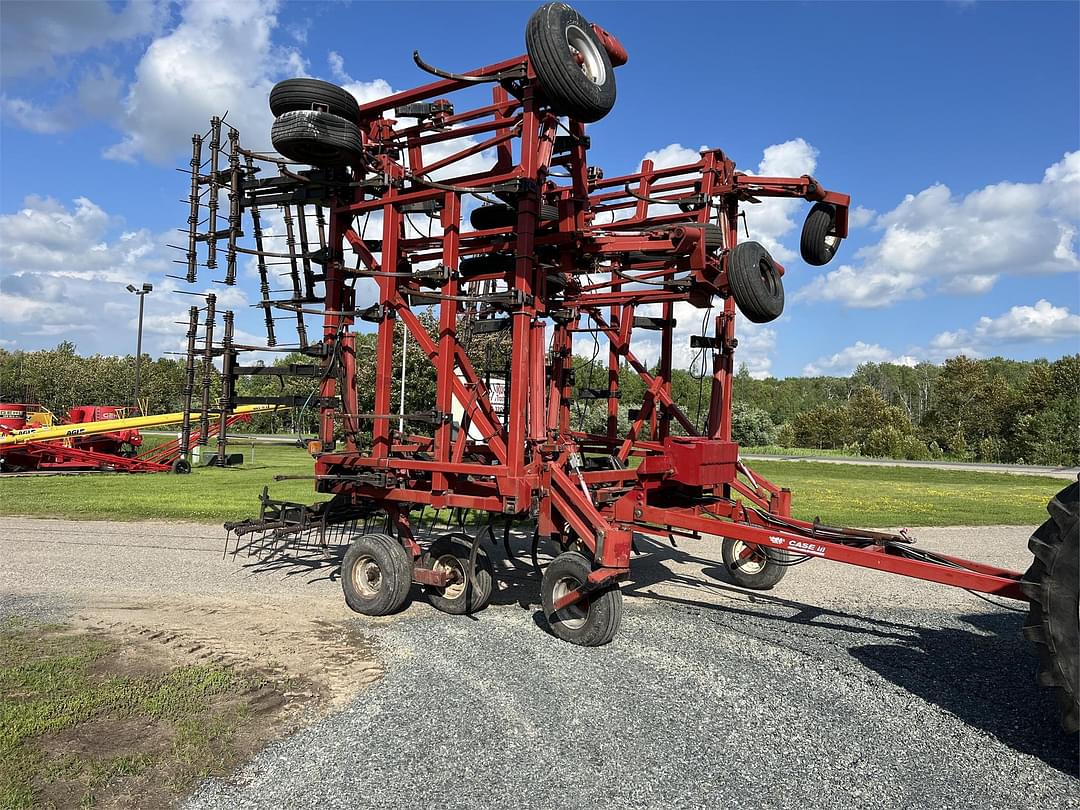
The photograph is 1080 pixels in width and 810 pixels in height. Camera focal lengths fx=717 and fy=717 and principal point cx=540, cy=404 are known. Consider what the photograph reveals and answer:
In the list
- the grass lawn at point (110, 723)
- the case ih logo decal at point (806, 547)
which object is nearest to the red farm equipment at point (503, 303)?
the case ih logo decal at point (806, 547)

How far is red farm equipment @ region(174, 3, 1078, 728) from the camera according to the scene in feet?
21.6

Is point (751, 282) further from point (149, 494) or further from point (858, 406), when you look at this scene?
point (858, 406)

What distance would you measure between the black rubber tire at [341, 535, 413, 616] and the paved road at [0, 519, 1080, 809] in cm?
21

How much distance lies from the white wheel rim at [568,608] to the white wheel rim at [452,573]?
1323mm

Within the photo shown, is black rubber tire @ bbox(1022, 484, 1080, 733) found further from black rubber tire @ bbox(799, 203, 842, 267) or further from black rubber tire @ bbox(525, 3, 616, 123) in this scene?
black rubber tire @ bbox(799, 203, 842, 267)

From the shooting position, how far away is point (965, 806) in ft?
12.6

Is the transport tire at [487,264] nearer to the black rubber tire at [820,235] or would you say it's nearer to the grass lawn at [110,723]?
the black rubber tire at [820,235]

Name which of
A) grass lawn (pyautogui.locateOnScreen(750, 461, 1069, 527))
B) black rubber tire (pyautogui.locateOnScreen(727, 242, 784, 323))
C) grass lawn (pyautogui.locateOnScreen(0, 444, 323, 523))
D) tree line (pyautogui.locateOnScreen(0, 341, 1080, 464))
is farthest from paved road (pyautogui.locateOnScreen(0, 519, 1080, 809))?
tree line (pyautogui.locateOnScreen(0, 341, 1080, 464))

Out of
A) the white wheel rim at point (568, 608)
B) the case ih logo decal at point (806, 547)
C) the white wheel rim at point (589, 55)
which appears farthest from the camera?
the white wheel rim at point (589, 55)

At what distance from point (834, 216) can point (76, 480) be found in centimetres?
2051

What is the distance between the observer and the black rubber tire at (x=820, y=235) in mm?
9344

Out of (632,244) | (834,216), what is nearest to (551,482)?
(632,244)

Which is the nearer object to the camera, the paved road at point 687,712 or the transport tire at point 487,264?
the paved road at point 687,712

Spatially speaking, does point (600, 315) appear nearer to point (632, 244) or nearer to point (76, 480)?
point (632, 244)
